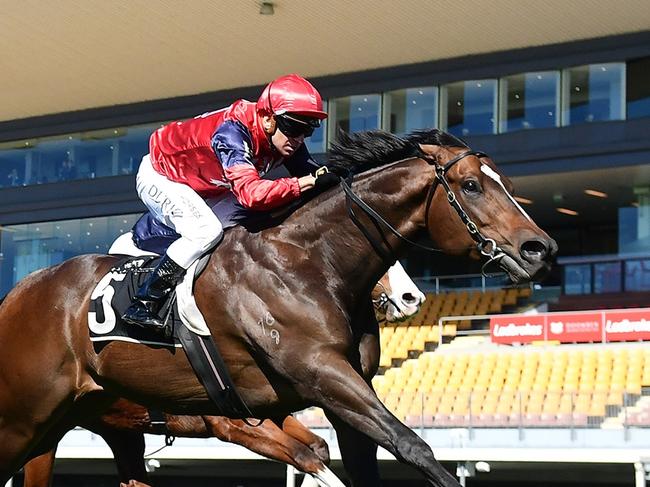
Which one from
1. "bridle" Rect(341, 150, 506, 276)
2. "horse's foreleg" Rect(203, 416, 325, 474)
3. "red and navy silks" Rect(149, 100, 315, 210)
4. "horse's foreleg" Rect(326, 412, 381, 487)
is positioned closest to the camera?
"bridle" Rect(341, 150, 506, 276)

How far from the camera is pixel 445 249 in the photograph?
15.5 ft

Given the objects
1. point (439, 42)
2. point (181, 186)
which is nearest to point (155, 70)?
point (439, 42)

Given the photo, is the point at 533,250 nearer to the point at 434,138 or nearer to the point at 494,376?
the point at 434,138

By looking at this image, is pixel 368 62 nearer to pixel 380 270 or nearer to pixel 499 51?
pixel 499 51

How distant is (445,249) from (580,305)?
42.0ft

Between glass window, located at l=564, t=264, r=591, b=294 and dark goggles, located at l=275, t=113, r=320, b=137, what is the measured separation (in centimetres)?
1283

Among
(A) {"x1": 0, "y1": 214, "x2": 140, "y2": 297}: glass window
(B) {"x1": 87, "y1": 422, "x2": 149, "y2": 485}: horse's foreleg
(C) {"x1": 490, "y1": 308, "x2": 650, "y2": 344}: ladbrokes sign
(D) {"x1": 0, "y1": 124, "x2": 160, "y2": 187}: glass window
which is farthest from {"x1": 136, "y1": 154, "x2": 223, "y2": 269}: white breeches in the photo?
(A) {"x1": 0, "y1": 214, "x2": 140, "y2": 297}: glass window

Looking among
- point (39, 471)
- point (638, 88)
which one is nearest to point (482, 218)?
point (39, 471)

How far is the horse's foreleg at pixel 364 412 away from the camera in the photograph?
427 cm

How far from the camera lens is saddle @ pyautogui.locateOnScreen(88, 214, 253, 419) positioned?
15.9ft

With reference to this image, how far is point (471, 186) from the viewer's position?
4.64 meters

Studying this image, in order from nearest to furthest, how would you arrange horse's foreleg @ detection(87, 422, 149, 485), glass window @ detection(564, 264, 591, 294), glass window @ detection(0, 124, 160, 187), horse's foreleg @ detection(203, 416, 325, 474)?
horse's foreleg @ detection(203, 416, 325, 474), horse's foreleg @ detection(87, 422, 149, 485), glass window @ detection(564, 264, 591, 294), glass window @ detection(0, 124, 160, 187)

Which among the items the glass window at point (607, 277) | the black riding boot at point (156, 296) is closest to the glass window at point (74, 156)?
the glass window at point (607, 277)

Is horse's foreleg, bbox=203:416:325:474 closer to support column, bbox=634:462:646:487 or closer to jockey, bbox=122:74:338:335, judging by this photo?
jockey, bbox=122:74:338:335
